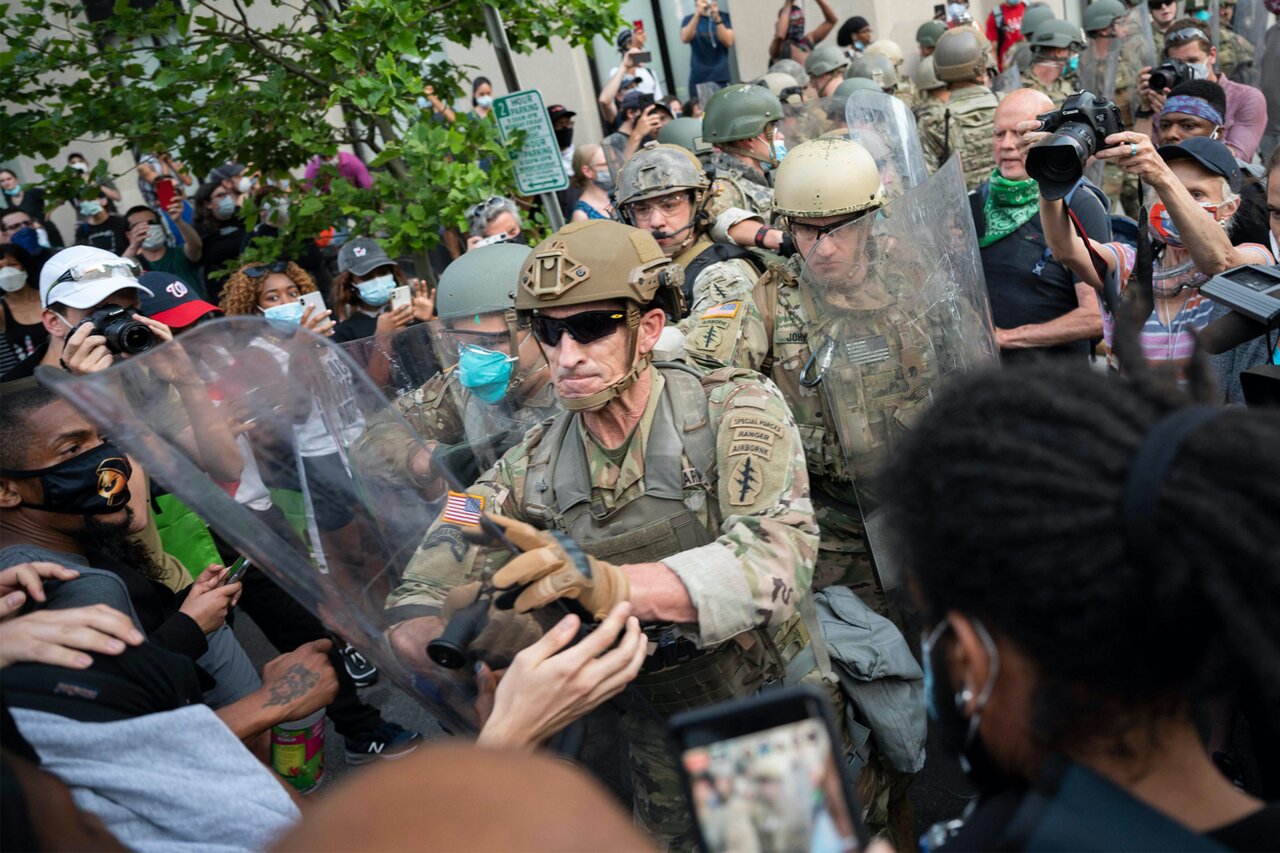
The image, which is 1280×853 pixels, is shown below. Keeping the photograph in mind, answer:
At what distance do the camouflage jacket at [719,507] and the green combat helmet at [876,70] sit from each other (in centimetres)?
764

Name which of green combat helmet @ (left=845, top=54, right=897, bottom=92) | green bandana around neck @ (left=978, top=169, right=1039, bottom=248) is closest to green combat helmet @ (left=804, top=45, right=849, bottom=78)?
green combat helmet @ (left=845, top=54, right=897, bottom=92)

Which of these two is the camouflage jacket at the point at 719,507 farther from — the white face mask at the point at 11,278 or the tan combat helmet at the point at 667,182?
the white face mask at the point at 11,278

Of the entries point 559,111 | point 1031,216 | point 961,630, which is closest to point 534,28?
point 1031,216

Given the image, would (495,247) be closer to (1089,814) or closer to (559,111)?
(1089,814)

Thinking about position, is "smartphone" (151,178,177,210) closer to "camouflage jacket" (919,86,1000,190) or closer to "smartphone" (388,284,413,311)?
"smartphone" (388,284,413,311)

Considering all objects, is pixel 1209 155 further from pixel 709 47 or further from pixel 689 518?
Answer: pixel 709 47

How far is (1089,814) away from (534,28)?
569 cm

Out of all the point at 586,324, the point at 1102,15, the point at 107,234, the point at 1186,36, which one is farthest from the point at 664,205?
the point at 1102,15

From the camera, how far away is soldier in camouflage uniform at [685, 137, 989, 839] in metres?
3.22

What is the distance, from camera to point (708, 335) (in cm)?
373

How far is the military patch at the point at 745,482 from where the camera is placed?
2.37m

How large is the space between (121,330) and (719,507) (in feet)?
7.39

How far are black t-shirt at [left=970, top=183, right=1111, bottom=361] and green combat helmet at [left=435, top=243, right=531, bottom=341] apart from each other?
201cm

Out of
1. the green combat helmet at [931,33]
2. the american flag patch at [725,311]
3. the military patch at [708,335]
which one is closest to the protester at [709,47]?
the green combat helmet at [931,33]
